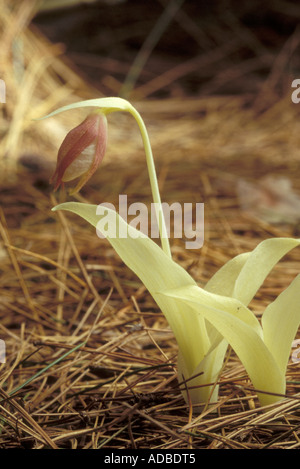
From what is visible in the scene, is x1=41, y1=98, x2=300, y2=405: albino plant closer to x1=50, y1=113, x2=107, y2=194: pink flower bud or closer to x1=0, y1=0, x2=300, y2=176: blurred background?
x1=50, y1=113, x2=107, y2=194: pink flower bud

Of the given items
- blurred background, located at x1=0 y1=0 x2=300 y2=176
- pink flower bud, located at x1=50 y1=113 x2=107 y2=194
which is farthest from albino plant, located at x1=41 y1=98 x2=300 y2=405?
blurred background, located at x1=0 y1=0 x2=300 y2=176

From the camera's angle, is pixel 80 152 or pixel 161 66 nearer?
pixel 80 152

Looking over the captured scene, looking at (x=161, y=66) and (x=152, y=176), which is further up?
(x=161, y=66)

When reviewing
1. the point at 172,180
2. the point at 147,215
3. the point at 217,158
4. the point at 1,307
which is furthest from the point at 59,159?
the point at 217,158

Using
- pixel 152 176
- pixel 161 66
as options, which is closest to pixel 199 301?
pixel 152 176

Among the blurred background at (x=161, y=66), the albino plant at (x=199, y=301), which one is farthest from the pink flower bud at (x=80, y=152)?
the blurred background at (x=161, y=66)

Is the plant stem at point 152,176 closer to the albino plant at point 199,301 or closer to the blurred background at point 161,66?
the albino plant at point 199,301

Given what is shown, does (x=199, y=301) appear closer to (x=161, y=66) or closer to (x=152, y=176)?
(x=152, y=176)

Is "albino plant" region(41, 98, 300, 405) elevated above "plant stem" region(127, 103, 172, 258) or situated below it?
below
